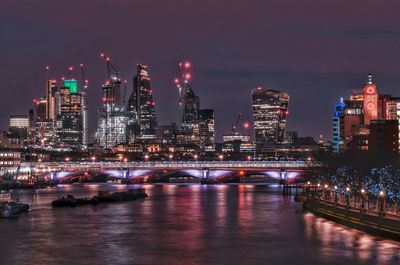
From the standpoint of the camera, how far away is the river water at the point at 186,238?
56.2 meters

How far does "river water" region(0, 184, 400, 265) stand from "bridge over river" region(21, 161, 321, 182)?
235 feet

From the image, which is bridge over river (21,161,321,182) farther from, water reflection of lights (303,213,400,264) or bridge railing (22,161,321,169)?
water reflection of lights (303,213,400,264)

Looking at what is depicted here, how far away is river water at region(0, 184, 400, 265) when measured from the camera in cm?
5622

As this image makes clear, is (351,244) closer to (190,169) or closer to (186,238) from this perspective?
(186,238)

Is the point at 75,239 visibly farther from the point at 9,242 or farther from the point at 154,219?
the point at 154,219

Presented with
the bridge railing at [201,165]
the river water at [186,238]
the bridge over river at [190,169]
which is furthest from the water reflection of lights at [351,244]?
the bridge over river at [190,169]

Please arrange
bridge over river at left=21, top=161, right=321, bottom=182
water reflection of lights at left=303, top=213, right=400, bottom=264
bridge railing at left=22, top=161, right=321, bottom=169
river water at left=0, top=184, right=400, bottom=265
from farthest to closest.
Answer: bridge railing at left=22, top=161, right=321, bottom=169 → bridge over river at left=21, top=161, right=321, bottom=182 → river water at left=0, top=184, right=400, bottom=265 → water reflection of lights at left=303, top=213, right=400, bottom=264

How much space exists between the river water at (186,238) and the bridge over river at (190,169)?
235 ft

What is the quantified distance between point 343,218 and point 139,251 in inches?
764

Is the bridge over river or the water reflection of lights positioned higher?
the bridge over river

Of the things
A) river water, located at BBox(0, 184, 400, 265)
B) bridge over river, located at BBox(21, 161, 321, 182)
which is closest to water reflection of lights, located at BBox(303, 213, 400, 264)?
river water, located at BBox(0, 184, 400, 265)

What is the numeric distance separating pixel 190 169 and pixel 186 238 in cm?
11032

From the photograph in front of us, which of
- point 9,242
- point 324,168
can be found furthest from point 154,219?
point 324,168

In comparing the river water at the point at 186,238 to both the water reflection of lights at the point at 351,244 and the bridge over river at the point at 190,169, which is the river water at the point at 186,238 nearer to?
the water reflection of lights at the point at 351,244
